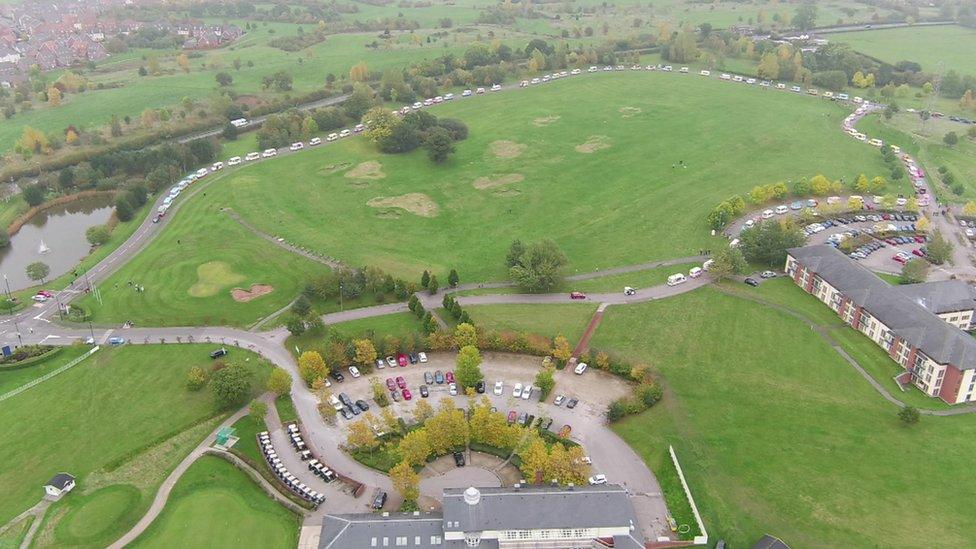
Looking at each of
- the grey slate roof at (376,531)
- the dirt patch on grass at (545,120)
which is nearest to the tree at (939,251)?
the dirt patch on grass at (545,120)

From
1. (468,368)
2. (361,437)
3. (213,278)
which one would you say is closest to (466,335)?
(468,368)

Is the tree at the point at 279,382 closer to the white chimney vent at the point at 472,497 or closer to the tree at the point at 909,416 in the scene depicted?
the white chimney vent at the point at 472,497

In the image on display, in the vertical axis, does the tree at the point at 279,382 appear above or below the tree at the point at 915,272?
above

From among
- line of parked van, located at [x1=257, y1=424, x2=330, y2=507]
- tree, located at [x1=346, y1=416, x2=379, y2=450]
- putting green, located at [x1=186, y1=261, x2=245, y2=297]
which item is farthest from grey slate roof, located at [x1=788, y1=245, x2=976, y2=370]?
putting green, located at [x1=186, y1=261, x2=245, y2=297]

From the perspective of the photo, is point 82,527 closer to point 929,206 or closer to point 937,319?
point 937,319

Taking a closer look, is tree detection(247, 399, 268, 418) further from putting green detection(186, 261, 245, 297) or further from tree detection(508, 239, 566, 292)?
tree detection(508, 239, 566, 292)

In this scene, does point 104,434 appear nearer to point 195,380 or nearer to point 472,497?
point 195,380

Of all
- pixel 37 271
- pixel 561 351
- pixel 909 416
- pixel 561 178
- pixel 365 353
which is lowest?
pixel 909 416
